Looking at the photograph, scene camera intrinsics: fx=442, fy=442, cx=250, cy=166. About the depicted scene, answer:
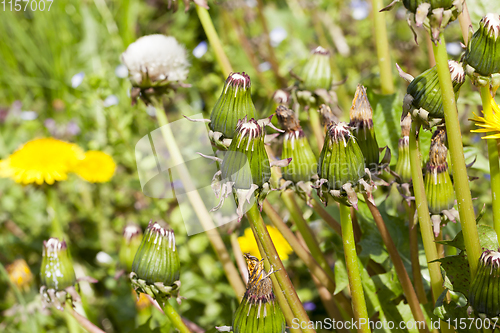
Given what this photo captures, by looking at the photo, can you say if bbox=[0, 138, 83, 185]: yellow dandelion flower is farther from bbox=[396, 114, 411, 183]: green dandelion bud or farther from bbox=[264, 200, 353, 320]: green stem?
bbox=[396, 114, 411, 183]: green dandelion bud

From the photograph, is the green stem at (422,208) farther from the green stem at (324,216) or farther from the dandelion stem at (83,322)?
the dandelion stem at (83,322)

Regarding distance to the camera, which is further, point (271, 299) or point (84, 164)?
point (84, 164)

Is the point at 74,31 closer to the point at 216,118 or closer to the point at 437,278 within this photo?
the point at 216,118

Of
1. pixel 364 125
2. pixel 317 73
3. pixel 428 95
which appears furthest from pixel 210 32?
pixel 428 95

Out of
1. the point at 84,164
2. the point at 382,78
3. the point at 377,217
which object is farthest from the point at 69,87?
the point at 377,217

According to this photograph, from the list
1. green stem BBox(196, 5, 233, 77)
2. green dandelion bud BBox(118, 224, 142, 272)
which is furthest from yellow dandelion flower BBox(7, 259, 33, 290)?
green stem BBox(196, 5, 233, 77)

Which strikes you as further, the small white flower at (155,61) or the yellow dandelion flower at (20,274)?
the yellow dandelion flower at (20,274)

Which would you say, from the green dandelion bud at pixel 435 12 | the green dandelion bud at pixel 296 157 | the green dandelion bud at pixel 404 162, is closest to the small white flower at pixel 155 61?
the green dandelion bud at pixel 296 157

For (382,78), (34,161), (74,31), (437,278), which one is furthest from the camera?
(74,31)
